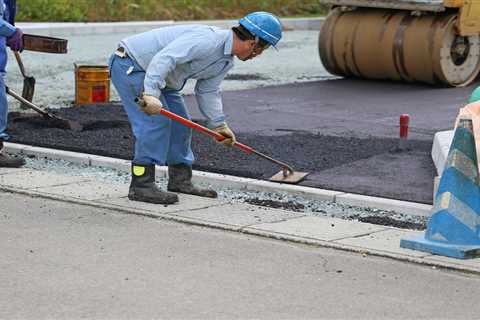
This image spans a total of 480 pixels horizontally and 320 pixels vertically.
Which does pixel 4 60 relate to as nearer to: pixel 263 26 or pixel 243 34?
pixel 243 34

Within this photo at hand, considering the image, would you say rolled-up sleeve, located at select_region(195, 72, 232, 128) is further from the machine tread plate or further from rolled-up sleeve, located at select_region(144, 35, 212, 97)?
the machine tread plate

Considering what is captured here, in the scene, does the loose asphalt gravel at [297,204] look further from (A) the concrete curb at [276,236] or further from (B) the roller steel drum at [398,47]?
(B) the roller steel drum at [398,47]

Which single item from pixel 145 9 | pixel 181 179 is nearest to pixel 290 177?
pixel 181 179

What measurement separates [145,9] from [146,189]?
49.3ft

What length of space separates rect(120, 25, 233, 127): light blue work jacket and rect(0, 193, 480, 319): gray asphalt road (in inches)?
37.0

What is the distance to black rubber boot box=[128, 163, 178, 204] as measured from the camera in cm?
737

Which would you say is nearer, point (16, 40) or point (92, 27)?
point (16, 40)

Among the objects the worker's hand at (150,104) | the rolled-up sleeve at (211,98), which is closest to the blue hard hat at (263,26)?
the rolled-up sleeve at (211,98)

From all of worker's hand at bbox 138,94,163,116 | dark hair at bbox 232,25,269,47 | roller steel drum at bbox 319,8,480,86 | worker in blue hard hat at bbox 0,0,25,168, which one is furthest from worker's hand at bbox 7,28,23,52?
roller steel drum at bbox 319,8,480,86

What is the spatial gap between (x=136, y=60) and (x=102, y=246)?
148 centimetres

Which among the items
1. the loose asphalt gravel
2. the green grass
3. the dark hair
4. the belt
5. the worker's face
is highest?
the dark hair

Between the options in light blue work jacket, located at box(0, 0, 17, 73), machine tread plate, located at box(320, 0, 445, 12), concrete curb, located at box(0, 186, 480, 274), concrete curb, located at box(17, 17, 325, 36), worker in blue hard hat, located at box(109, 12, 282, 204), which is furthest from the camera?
concrete curb, located at box(17, 17, 325, 36)

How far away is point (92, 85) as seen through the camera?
37.7 ft

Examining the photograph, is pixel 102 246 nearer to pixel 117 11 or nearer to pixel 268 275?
pixel 268 275
